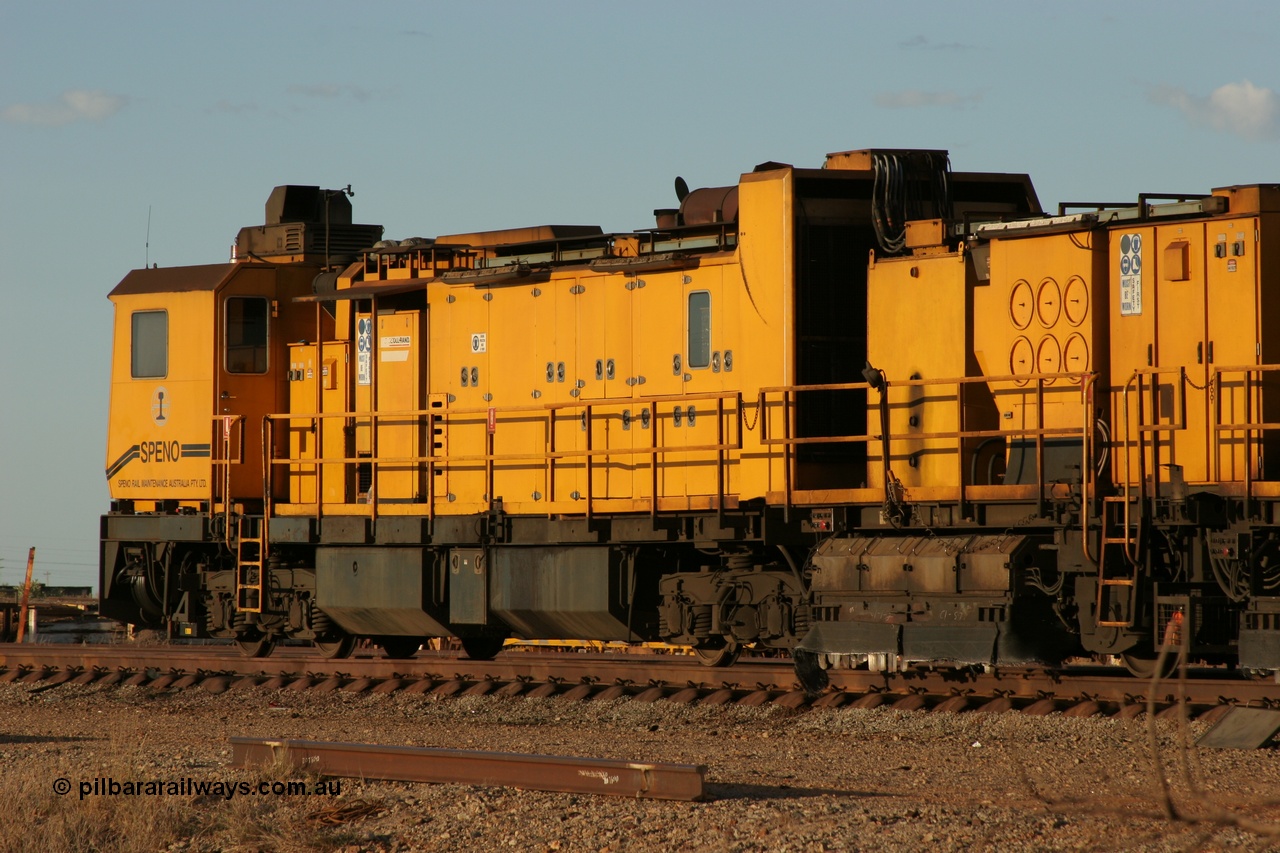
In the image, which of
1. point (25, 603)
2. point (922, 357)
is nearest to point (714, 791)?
point (922, 357)

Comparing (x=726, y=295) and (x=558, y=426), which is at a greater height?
(x=726, y=295)

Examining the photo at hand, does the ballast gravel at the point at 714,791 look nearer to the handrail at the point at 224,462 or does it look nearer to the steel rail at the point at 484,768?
the steel rail at the point at 484,768

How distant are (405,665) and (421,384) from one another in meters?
2.94

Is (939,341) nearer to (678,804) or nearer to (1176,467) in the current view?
(1176,467)

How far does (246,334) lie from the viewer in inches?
710

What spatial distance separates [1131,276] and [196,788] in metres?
8.05

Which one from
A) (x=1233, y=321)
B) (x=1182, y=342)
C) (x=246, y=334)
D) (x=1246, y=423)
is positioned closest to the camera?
(x=1246, y=423)

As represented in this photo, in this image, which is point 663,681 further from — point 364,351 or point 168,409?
point 168,409

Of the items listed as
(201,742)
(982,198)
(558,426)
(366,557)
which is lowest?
(201,742)

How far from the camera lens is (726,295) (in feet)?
48.2

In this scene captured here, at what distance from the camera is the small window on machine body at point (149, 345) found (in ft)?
59.2

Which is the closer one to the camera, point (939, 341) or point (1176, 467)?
point (1176, 467)

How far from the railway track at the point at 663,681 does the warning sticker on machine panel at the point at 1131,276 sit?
117 inches

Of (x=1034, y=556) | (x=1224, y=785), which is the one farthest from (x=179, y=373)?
(x=1224, y=785)
